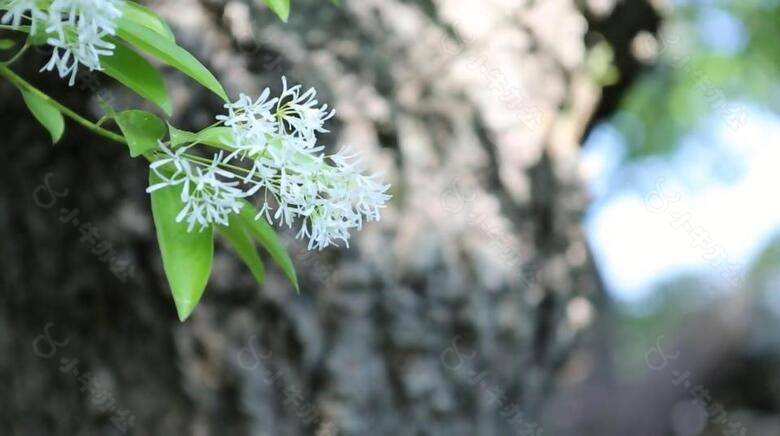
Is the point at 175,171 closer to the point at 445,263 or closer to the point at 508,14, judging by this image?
the point at 445,263

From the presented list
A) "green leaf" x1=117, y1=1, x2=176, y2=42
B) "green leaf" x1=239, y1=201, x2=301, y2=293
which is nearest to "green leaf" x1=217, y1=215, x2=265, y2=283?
"green leaf" x1=239, y1=201, x2=301, y2=293

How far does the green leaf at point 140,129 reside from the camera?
45 cm

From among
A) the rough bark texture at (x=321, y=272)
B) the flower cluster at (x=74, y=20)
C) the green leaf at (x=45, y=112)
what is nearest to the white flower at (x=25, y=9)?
the flower cluster at (x=74, y=20)

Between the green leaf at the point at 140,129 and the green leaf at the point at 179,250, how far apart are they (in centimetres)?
2

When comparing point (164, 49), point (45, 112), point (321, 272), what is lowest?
point (321, 272)

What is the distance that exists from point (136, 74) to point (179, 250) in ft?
0.38

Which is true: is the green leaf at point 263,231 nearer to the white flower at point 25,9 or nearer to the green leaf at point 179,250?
the green leaf at point 179,250

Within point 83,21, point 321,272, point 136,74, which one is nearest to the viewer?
point 83,21

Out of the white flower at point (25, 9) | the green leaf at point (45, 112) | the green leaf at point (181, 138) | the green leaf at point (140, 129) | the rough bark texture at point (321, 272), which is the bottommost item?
the rough bark texture at point (321, 272)

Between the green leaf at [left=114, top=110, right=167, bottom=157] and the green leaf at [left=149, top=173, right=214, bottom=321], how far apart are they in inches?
0.7

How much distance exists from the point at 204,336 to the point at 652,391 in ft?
7.77

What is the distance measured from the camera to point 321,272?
3.64 feet

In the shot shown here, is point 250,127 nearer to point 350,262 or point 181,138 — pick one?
point 181,138

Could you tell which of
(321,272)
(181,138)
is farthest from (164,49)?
(321,272)
